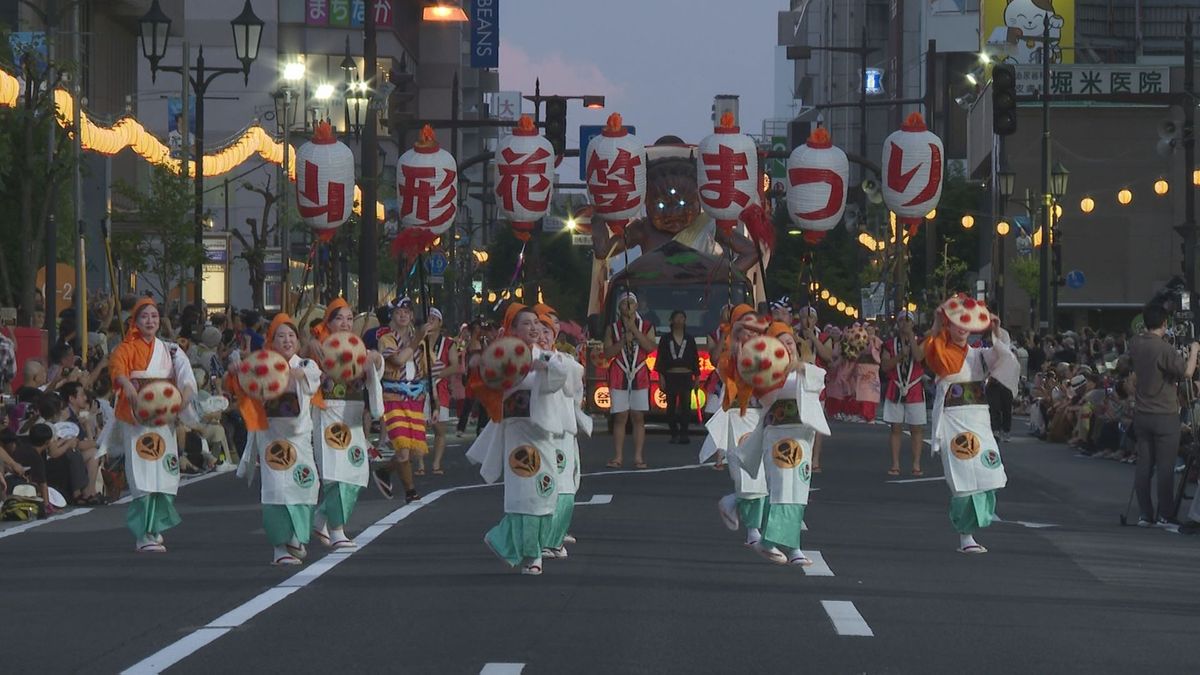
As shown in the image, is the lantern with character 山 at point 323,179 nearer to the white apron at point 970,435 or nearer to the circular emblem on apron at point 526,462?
the white apron at point 970,435

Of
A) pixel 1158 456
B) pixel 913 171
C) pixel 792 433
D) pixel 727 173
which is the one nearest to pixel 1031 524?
pixel 1158 456

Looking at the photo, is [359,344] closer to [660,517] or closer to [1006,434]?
[660,517]

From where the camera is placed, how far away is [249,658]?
396 inches

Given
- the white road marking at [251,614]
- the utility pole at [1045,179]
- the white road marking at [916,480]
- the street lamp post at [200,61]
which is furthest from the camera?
the utility pole at [1045,179]

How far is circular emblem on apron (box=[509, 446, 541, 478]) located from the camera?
14.2 metres

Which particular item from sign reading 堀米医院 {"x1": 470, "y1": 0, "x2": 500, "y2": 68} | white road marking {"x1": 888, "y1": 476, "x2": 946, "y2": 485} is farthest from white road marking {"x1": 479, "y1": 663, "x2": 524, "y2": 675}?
sign reading 堀米医院 {"x1": 470, "y1": 0, "x2": 500, "y2": 68}

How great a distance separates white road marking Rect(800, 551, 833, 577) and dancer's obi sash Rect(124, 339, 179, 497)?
4532 mm

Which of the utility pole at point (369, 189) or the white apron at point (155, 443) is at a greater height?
the utility pole at point (369, 189)

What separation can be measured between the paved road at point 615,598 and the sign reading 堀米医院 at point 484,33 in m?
110

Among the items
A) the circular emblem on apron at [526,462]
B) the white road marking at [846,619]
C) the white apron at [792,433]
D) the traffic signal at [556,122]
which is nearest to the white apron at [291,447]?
the circular emblem on apron at [526,462]

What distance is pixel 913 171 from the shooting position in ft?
97.2

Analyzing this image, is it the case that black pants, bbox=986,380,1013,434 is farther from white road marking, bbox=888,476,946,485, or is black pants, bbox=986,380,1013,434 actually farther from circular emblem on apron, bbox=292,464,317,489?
circular emblem on apron, bbox=292,464,317,489

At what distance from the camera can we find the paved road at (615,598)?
10.2 meters

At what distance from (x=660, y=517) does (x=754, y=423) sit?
1.36 metres
